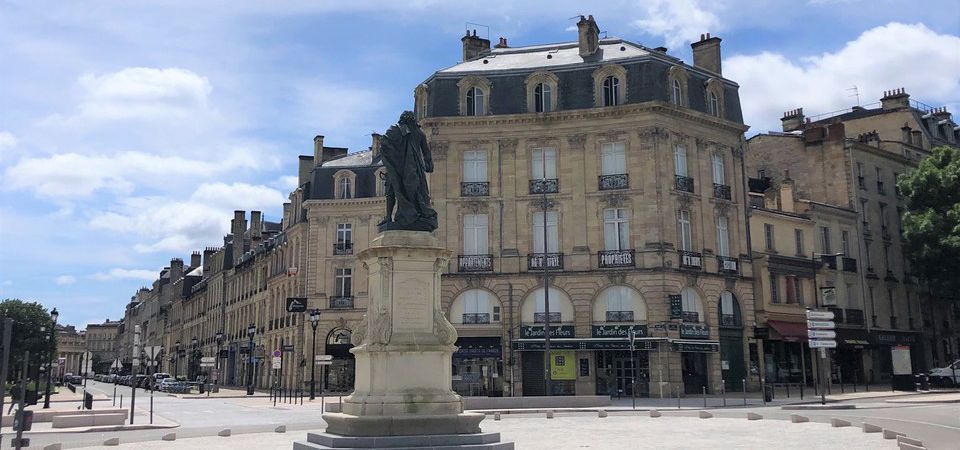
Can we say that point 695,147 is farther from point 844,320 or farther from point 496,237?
point 844,320

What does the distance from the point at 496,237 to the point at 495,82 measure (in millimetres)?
7811

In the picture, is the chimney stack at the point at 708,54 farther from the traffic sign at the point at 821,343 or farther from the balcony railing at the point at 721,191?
the traffic sign at the point at 821,343

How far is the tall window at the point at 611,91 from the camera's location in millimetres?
40875

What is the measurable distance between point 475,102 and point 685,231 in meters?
12.0

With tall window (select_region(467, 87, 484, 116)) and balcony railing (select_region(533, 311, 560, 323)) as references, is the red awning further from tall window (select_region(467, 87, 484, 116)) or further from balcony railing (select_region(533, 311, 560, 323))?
tall window (select_region(467, 87, 484, 116))

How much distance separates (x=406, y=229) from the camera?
15703 mm

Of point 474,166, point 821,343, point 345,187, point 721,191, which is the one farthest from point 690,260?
point 345,187

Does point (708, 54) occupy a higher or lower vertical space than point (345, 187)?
higher

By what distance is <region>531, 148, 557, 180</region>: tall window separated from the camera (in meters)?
41.0

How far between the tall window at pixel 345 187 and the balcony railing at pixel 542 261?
18.1 meters

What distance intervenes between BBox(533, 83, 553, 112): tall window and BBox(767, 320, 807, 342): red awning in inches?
611

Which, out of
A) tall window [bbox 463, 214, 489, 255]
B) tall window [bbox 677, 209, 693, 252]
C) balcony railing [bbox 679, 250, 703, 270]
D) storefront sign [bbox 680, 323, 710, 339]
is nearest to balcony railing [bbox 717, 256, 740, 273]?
balcony railing [bbox 679, 250, 703, 270]

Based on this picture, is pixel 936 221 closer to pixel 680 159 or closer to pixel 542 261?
pixel 680 159

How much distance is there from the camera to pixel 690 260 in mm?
39844
